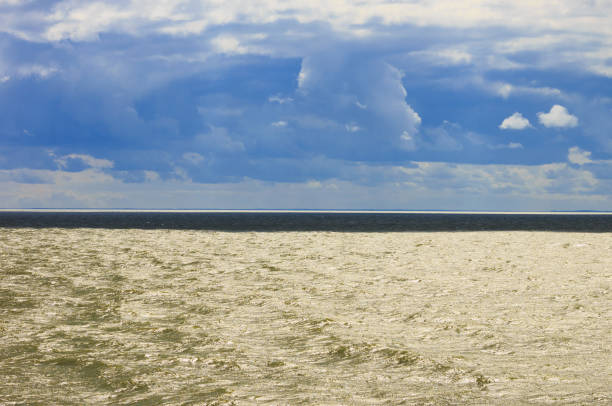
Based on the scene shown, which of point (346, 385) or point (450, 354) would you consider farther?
point (450, 354)

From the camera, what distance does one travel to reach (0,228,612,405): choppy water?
22.6ft

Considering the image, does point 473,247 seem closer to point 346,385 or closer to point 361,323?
point 361,323

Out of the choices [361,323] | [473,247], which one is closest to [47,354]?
[361,323]

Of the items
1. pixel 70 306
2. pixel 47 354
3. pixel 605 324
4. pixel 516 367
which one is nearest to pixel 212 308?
pixel 70 306

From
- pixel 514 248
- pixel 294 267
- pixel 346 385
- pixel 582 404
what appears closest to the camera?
pixel 582 404

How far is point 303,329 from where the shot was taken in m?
10.4

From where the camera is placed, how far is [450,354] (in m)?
8.52

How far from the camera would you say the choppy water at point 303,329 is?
6.89 m

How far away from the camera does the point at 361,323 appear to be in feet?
35.6

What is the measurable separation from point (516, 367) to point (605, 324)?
378cm

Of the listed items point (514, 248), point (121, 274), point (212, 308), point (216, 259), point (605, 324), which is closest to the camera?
point (605, 324)

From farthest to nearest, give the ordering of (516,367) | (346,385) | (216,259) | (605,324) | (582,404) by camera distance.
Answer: (216,259), (605,324), (516,367), (346,385), (582,404)

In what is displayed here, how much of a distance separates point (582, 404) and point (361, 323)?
16.8 ft

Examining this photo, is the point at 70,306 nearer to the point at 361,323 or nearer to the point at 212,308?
the point at 212,308
